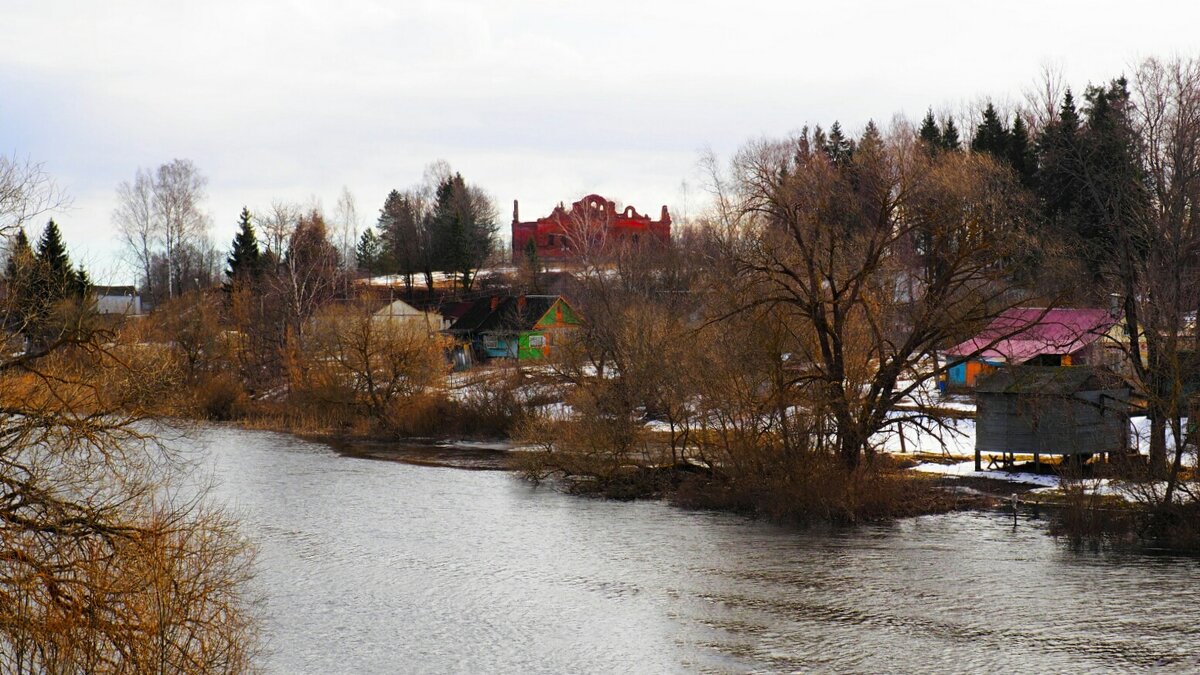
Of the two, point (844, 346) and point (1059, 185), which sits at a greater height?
point (1059, 185)

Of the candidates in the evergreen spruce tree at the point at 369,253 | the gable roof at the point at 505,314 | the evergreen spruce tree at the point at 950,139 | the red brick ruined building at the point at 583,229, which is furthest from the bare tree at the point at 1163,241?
the evergreen spruce tree at the point at 369,253

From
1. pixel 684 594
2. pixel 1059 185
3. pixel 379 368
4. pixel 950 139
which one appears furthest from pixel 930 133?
pixel 684 594

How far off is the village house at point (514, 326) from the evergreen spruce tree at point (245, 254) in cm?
1340

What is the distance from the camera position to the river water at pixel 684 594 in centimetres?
1825

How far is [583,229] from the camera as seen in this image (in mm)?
87688

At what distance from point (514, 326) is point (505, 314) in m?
1.82

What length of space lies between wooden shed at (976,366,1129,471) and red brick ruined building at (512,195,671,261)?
52.2m

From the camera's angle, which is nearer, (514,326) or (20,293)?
(20,293)

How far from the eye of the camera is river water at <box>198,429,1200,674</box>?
1825cm

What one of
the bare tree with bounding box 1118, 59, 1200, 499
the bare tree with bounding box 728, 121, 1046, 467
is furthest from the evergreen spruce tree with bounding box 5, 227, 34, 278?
the bare tree with bounding box 1118, 59, 1200, 499

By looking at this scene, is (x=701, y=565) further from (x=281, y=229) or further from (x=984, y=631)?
(x=281, y=229)

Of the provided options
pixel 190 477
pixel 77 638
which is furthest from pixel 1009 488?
pixel 77 638

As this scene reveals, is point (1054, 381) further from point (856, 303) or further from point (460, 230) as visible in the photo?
point (460, 230)

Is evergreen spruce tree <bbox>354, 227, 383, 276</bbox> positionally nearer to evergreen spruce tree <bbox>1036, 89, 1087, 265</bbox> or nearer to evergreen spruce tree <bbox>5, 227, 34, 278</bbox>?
evergreen spruce tree <bbox>1036, 89, 1087, 265</bbox>
